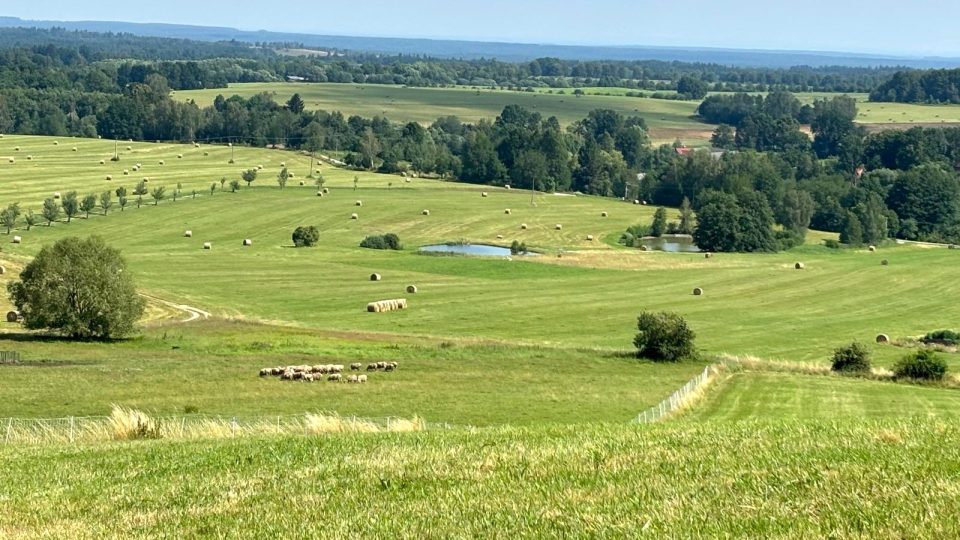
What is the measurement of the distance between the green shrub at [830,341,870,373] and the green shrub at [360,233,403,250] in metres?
56.7

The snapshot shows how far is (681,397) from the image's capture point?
40.9 metres

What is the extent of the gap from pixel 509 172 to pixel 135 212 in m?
64.3

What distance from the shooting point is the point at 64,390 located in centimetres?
4097

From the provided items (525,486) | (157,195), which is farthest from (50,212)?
(525,486)

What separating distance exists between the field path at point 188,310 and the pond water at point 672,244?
189ft

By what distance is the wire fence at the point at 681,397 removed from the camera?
33.8m

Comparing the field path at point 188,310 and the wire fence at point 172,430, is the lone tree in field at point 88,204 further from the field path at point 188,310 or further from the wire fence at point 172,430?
the wire fence at point 172,430

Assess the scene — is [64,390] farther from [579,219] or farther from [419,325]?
[579,219]

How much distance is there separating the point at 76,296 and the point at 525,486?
46190 millimetres

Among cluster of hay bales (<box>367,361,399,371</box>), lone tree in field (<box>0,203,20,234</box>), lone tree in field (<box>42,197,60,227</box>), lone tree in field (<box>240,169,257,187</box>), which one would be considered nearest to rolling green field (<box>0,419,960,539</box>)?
cluster of hay bales (<box>367,361,399,371</box>)

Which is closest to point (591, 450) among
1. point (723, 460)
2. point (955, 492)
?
point (723, 460)

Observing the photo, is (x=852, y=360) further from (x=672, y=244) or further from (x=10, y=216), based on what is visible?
(x=10, y=216)

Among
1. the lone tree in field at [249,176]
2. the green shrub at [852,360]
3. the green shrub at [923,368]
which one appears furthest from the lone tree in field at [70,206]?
the green shrub at [923,368]

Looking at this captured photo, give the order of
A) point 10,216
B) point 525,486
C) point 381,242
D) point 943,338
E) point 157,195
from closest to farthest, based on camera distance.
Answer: point 525,486 → point 943,338 → point 10,216 → point 381,242 → point 157,195
